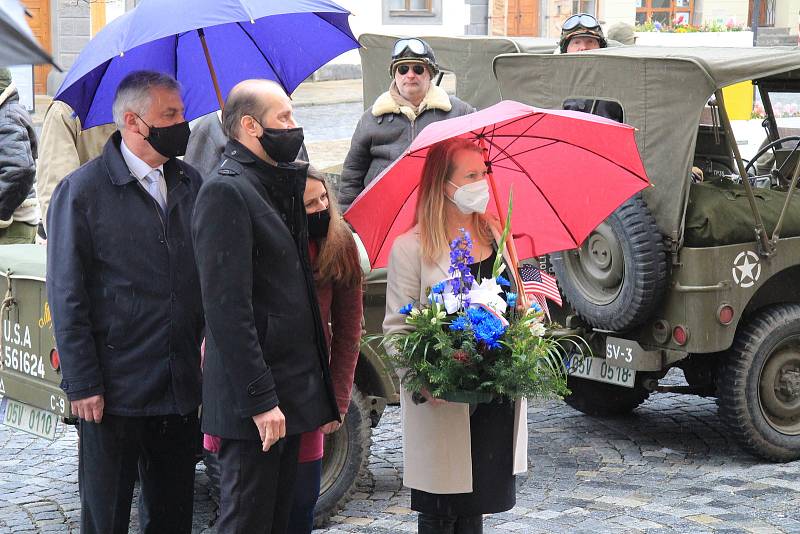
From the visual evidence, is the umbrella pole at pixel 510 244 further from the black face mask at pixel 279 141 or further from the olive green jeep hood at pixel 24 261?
the olive green jeep hood at pixel 24 261

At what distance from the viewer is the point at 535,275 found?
5.24m

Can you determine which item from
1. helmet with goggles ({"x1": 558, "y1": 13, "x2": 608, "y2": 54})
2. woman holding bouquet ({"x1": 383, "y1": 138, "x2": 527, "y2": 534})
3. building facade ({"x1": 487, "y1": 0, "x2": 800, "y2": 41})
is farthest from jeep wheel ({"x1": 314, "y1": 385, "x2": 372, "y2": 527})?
building facade ({"x1": 487, "y1": 0, "x2": 800, "y2": 41})

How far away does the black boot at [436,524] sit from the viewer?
4.54 metres

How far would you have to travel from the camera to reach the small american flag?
4.77 metres

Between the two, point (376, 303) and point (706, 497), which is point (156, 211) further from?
point (706, 497)

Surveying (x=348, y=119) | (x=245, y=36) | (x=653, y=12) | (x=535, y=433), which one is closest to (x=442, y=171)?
(x=245, y=36)

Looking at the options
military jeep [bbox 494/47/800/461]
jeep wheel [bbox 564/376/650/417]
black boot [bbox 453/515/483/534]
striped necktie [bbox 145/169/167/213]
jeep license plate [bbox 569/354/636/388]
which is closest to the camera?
striped necktie [bbox 145/169/167/213]

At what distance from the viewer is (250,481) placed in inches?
152

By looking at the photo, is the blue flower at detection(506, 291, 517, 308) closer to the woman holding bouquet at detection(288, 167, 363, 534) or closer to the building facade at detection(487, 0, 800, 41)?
the woman holding bouquet at detection(288, 167, 363, 534)

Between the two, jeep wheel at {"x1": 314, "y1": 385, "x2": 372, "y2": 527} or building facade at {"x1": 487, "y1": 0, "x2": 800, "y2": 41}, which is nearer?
jeep wheel at {"x1": 314, "y1": 385, "x2": 372, "y2": 527}

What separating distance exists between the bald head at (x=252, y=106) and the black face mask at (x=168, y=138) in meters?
0.43

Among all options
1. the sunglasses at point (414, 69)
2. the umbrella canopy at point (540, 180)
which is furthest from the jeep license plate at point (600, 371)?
the umbrella canopy at point (540, 180)

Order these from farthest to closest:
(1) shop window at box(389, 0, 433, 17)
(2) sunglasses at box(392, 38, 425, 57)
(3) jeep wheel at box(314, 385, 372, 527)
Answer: (1) shop window at box(389, 0, 433, 17) → (2) sunglasses at box(392, 38, 425, 57) → (3) jeep wheel at box(314, 385, 372, 527)

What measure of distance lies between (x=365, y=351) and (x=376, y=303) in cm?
22
